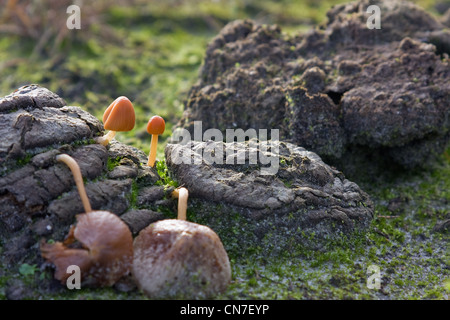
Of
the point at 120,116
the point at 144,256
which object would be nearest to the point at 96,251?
the point at 144,256

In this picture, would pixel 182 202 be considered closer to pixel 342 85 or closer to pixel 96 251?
pixel 96 251

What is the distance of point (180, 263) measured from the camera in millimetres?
2758

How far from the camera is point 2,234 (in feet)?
9.84

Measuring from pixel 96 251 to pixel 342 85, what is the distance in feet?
9.00

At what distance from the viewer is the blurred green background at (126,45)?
5.96 m

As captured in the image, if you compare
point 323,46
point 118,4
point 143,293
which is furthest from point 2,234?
point 118,4

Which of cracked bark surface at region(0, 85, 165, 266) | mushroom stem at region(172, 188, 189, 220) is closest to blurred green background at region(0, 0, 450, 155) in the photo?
cracked bark surface at region(0, 85, 165, 266)

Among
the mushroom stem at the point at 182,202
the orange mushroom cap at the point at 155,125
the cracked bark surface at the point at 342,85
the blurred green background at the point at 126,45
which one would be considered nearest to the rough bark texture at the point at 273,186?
the mushroom stem at the point at 182,202

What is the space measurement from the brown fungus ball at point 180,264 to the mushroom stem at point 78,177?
394 mm

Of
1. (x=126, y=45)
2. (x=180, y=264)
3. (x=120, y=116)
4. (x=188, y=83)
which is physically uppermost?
(x=126, y=45)

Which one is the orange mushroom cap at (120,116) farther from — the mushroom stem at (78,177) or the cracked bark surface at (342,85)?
the cracked bark surface at (342,85)

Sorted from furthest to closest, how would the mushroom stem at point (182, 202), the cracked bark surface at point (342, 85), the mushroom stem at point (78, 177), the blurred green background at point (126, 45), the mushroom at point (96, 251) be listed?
the blurred green background at point (126, 45) → the cracked bark surface at point (342, 85) → the mushroom stem at point (182, 202) → the mushroom stem at point (78, 177) → the mushroom at point (96, 251)

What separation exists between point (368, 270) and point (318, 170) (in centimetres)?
83

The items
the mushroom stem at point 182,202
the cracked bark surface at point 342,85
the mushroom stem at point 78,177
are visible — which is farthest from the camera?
the cracked bark surface at point 342,85
